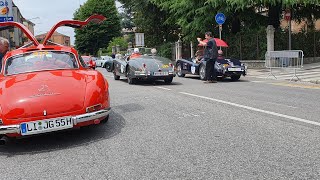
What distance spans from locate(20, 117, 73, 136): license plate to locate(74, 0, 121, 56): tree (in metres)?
66.9

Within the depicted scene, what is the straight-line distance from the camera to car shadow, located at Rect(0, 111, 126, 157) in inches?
202

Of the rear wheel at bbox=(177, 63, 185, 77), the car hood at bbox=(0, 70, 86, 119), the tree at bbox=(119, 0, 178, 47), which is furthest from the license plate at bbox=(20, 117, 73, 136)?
the tree at bbox=(119, 0, 178, 47)

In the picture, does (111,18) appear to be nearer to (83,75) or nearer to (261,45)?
(261,45)

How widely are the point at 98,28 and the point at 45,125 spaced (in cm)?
6794

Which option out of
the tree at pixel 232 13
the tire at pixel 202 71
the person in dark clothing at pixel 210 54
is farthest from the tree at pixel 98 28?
the person in dark clothing at pixel 210 54

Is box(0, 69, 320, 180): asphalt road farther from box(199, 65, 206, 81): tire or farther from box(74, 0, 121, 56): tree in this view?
box(74, 0, 121, 56): tree

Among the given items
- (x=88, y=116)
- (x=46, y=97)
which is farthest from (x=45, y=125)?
(x=88, y=116)

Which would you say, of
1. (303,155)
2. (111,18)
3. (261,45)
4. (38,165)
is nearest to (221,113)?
(303,155)

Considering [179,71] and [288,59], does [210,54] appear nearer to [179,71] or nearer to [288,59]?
[288,59]

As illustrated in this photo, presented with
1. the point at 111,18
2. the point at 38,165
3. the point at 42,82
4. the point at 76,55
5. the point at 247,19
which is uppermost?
the point at 111,18

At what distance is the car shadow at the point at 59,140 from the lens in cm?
513

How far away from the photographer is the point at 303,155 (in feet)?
14.0

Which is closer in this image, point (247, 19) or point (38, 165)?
point (38, 165)

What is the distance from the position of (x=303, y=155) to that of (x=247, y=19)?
63.1ft
